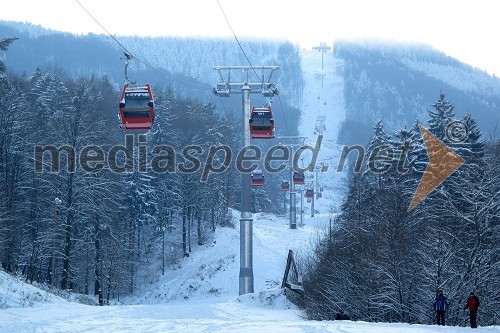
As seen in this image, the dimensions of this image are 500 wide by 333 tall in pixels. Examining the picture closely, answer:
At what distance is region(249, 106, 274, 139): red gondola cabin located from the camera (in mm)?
30172

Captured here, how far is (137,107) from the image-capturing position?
71.5 feet

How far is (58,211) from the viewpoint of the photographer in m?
37.5

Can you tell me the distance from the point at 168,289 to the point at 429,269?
28.3 metres

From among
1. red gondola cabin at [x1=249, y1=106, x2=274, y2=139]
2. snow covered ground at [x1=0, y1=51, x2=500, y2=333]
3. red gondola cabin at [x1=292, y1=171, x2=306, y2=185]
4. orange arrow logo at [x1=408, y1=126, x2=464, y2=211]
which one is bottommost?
snow covered ground at [x1=0, y1=51, x2=500, y2=333]

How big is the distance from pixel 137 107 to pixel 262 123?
9.52 meters

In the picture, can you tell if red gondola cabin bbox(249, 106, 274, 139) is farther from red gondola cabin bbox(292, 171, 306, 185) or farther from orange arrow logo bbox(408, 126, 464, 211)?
red gondola cabin bbox(292, 171, 306, 185)

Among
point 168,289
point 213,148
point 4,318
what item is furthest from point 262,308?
point 213,148

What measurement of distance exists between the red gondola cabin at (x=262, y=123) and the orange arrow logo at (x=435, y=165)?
10.0m
